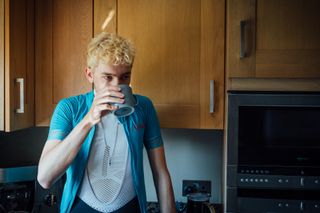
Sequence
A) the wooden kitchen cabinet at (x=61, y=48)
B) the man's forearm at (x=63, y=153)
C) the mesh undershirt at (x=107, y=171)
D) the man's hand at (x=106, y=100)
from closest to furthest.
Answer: the man's hand at (x=106, y=100), the man's forearm at (x=63, y=153), the mesh undershirt at (x=107, y=171), the wooden kitchen cabinet at (x=61, y=48)

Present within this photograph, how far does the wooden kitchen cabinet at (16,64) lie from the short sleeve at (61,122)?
0.24 m

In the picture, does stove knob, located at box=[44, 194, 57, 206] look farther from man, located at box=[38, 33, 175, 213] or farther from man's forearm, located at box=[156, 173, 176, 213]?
man's forearm, located at box=[156, 173, 176, 213]

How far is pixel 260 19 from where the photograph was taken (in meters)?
1.46

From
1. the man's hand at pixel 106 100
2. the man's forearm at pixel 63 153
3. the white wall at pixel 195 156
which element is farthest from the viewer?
the white wall at pixel 195 156

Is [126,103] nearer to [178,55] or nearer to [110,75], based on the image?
[110,75]

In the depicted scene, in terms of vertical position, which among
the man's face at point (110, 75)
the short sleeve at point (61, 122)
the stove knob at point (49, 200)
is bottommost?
the stove knob at point (49, 200)

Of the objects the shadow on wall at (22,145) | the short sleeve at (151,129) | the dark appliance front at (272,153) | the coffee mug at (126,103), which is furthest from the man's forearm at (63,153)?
the shadow on wall at (22,145)

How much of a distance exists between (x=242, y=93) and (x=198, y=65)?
22 centimetres

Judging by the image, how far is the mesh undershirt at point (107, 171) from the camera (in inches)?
54.5

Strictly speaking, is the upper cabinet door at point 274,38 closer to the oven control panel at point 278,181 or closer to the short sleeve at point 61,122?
the oven control panel at point 278,181

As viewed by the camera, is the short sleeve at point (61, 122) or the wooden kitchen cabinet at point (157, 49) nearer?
the short sleeve at point (61, 122)

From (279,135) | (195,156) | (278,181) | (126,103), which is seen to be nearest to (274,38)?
(279,135)

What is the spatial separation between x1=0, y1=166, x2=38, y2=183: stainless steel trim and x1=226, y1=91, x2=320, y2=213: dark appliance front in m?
0.79

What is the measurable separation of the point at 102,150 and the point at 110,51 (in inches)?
13.5
